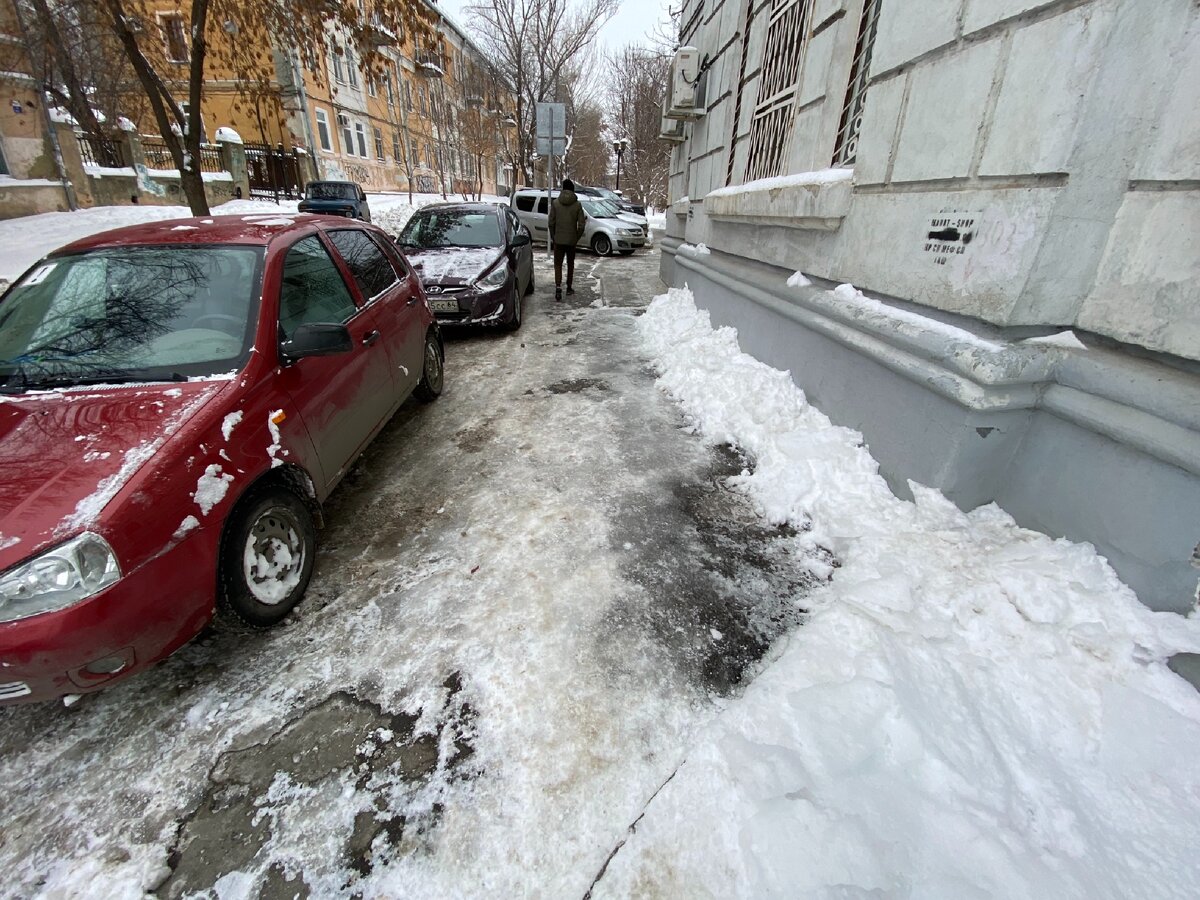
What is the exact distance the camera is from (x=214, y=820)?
5.53 feet

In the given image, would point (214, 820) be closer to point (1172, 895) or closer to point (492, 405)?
point (1172, 895)

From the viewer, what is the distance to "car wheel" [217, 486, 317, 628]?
2141 mm

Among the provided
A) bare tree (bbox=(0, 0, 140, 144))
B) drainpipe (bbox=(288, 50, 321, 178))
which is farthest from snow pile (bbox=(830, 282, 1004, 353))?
drainpipe (bbox=(288, 50, 321, 178))

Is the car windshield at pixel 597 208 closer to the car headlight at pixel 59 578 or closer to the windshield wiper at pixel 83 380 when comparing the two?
the windshield wiper at pixel 83 380

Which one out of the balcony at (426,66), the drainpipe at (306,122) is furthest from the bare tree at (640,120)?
the drainpipe at (306,122)

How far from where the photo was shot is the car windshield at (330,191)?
1914cm

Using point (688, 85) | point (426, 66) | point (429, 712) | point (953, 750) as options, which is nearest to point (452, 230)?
point (688, 85)

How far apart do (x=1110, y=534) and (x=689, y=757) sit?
1976 mm

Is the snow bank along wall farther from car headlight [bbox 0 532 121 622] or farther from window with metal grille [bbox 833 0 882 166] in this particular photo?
car headlight [bbox 0 532 121 622]

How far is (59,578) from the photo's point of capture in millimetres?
1646

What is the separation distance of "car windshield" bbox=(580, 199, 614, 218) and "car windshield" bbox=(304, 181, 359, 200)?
8998mm

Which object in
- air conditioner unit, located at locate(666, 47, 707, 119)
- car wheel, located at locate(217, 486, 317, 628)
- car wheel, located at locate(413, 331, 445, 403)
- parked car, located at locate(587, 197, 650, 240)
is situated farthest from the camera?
parked car, located at locate(587, 197, 650, 240)

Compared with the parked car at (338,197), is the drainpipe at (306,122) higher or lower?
higher

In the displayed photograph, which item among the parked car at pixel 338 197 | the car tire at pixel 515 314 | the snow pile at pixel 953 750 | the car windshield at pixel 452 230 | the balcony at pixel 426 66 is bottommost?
the snow pile at pixel 953 750
